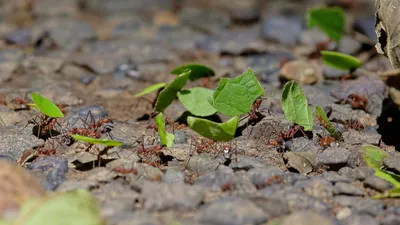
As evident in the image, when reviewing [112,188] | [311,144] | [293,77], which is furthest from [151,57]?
[112,188]

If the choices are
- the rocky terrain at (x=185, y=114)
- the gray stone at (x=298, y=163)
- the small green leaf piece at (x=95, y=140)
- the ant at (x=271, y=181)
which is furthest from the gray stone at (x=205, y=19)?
the ant at (x=271, y=181)

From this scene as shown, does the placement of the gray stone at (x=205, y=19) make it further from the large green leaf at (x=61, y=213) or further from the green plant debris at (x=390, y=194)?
the large green leaf at (x=61, y=213)

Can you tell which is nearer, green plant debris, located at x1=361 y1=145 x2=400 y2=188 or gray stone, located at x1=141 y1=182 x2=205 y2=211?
gray stone, located at x1=141 y1=182 x2=205 y2=211

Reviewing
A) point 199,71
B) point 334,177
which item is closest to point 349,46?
point 199,71

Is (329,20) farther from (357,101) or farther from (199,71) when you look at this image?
(199,71)

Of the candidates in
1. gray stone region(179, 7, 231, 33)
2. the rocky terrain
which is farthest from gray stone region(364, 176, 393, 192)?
gray stone region(179, 7, 231, 33)

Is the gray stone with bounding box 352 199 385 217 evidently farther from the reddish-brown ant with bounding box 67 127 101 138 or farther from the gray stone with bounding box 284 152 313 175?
the reddish-brown ant with bounding box 67 127 101 138
